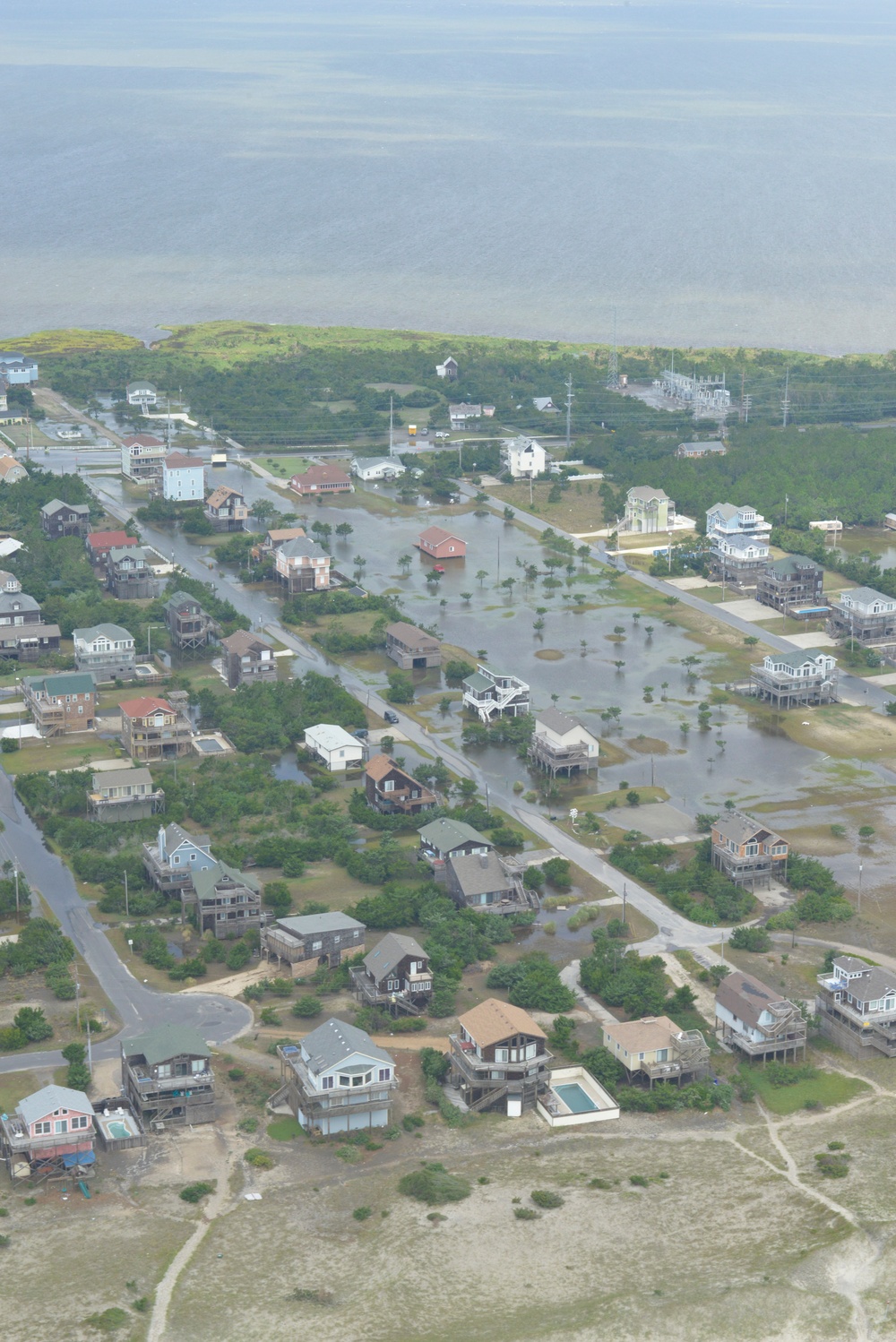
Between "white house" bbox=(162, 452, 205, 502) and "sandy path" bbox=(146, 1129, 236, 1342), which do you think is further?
"white house" bbox=(162, 452, 205, 502)

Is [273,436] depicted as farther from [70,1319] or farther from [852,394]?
[70,1319]

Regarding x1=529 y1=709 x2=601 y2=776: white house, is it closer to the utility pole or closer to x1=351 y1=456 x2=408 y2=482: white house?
x1=351 y1=456 x2=408 y2=482: white house

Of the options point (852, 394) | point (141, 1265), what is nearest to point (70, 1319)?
point (141, 1265)

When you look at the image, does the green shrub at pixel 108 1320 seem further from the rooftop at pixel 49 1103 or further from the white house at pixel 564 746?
the white house at pixel 564 746

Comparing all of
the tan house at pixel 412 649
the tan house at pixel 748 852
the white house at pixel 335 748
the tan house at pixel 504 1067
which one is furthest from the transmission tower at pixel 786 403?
the tan house at pixel 504 1067

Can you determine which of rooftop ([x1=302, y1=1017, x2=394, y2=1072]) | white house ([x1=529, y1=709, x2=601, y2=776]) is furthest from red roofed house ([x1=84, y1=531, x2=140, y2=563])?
rooftop ([x1=302, y1=1017, x2=394, y2=1072])

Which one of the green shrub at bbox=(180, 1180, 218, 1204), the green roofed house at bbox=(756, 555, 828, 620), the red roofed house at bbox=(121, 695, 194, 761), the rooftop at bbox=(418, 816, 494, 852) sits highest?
the green roofed house at bbox=(756, 555, 828, 620)

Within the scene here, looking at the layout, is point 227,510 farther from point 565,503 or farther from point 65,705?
point 65,705
